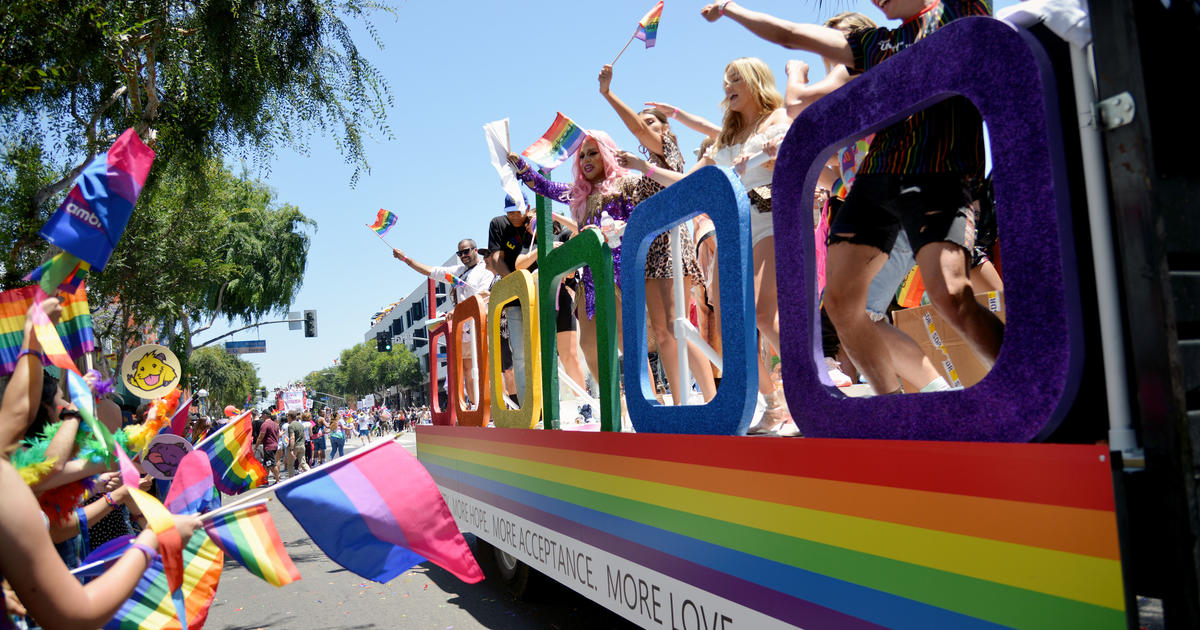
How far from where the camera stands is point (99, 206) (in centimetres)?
215

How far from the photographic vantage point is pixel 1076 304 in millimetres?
1497

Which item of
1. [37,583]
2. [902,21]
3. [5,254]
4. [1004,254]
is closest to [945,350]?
[902,21]

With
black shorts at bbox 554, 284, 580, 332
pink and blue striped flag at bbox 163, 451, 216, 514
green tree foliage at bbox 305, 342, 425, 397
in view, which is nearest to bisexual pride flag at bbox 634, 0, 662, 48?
black shorts at bbox 554, 284, 580, 332

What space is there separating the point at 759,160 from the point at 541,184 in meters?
1.88

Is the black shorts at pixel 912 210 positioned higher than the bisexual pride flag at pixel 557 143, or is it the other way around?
the bisexual pride flag at pixel 557 143

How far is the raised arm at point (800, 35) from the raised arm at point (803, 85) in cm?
19

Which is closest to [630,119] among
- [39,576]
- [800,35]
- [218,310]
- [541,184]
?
[541,184]

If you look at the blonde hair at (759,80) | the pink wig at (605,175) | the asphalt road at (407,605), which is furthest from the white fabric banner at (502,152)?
the asphalt road at (407,605)

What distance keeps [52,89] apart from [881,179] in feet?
33.3

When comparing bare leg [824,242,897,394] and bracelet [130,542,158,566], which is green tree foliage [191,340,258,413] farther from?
bare leg [824,242,897,394]

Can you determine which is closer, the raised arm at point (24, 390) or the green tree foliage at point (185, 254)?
the raised arm at point (24, 390)

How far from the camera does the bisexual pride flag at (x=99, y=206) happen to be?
2.10 m

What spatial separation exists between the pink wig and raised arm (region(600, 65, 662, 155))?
0.56 ft

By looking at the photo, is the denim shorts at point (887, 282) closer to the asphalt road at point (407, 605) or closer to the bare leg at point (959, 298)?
the bare leg at point (959, 298)
